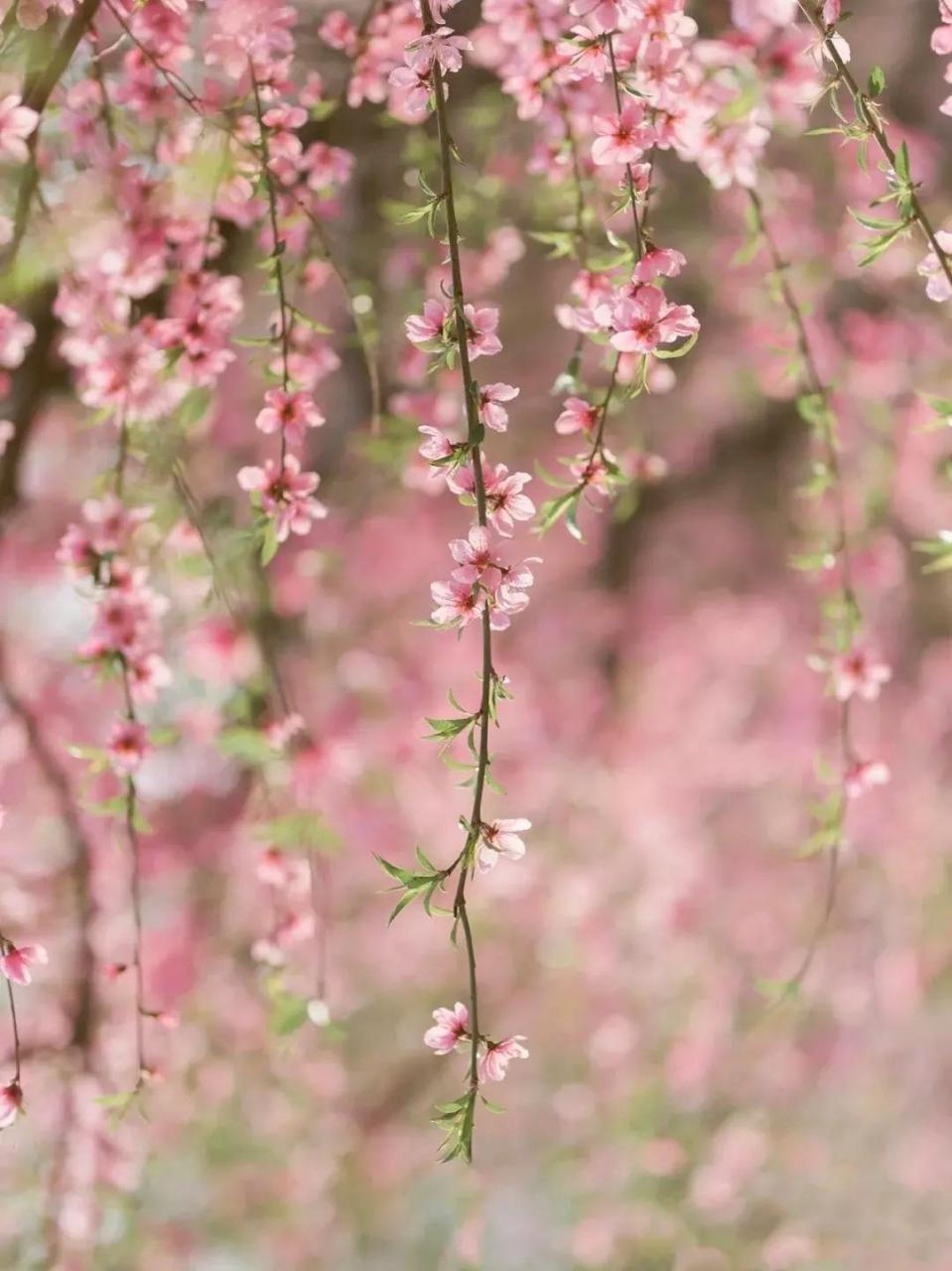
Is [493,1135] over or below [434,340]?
below

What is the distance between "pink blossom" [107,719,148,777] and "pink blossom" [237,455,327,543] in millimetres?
187

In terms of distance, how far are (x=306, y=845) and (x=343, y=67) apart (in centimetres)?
86

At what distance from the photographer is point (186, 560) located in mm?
828

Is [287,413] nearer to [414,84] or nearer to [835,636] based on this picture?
[414,84]

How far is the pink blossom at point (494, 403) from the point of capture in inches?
23.1

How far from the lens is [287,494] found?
2.20ft

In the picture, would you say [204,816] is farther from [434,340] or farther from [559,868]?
[434,340]

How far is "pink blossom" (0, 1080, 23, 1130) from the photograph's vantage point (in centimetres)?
62

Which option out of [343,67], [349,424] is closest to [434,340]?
[343,67]

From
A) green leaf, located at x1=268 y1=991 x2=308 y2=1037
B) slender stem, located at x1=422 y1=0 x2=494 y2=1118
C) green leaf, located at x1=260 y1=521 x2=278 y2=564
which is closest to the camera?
slender stem, located at x1=422 y1=0 x2=494 y2=1118

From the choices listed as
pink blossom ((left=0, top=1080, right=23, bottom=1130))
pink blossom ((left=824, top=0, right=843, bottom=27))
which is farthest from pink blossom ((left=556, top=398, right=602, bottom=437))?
pink blossom ((left=0, top=1080, right=23, bottom=1130))

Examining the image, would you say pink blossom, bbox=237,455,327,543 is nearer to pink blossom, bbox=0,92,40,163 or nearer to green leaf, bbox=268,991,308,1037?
pink blossom, bbox=0,92,40,163

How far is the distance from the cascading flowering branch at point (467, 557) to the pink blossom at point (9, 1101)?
0.24 meters

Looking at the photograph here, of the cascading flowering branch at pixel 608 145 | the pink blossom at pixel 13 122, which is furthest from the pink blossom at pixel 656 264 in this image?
the pink blossom at pixel 13 122
